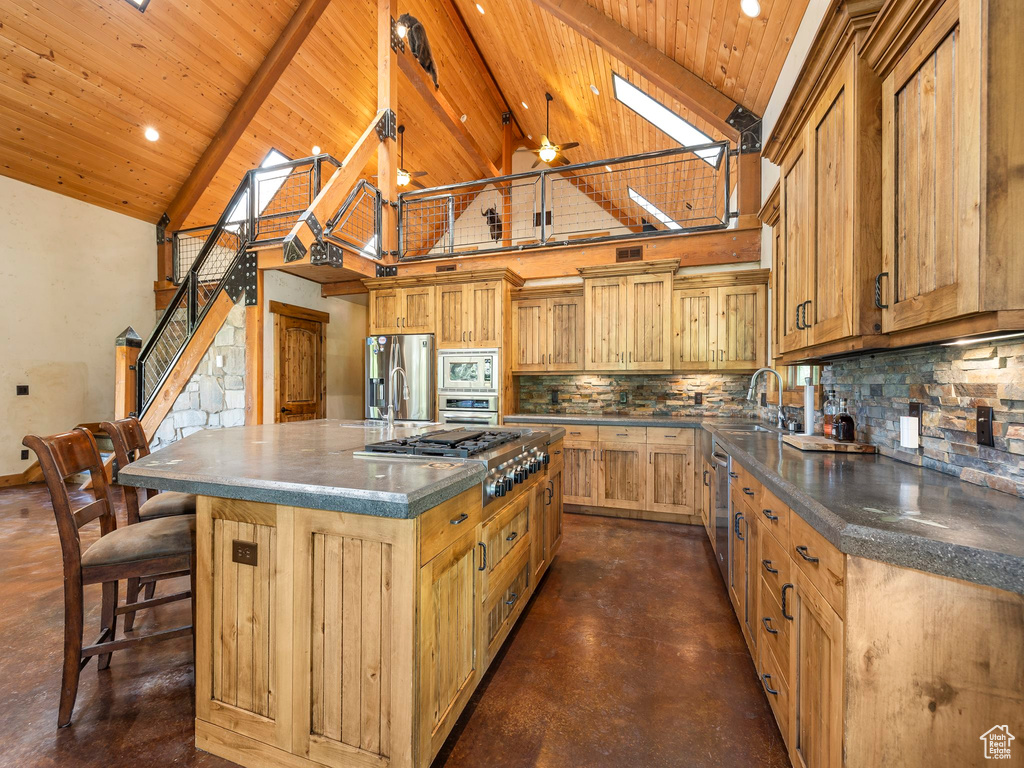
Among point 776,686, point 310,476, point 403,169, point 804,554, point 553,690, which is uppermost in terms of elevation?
point 403,169

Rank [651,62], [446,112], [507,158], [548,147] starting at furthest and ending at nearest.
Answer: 1. [507,158]
2. [446,112]
3. [548,147]
4. [651,62]

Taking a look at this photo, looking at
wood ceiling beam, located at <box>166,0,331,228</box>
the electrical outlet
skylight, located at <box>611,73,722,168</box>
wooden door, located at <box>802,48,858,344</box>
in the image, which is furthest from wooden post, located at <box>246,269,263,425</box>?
the electrical outlet

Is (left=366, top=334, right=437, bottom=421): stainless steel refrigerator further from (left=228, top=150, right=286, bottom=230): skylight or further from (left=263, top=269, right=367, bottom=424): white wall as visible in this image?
(left=228, top=150, right=286, bottom=230): skylight

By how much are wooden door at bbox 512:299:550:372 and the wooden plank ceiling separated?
106 inches

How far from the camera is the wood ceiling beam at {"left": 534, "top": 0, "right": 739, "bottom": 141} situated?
14.0ft

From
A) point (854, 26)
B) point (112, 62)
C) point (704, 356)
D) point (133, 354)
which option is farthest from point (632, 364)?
point (112, 62)

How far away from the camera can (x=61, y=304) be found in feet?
20.4

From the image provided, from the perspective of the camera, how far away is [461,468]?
5.47 ft

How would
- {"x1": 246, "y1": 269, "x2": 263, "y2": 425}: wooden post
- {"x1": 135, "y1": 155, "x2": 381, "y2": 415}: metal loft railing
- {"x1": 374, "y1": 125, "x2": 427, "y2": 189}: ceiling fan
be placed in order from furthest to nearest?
{"x1": 374, "y1": 125, "x2": 427, "y2": 189}: ceiling fan < {"x1": 246, "y1": 269, "x2": 263, "y2": 425}: wooden post < {"x1": 135, "y1": 155, "x2": 381, "y2": 415}: metal loft railing

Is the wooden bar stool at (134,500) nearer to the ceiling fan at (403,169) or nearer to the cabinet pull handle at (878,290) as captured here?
the cabinet pull handle at (878,290)

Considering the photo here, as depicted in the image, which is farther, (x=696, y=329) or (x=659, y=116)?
(x=659, y=116)

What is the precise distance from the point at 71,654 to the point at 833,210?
3.43 metres

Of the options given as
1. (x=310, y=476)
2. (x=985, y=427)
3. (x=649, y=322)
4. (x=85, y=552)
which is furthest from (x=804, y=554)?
(x=649, y=322)

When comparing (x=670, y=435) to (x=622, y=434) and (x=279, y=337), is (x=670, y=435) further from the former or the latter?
(x=279, y=337)
